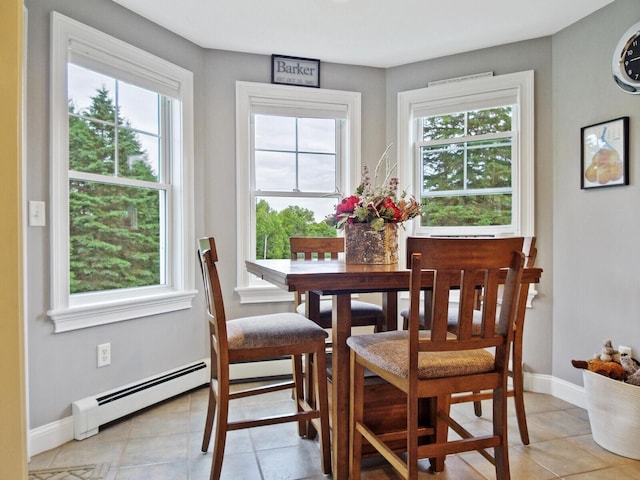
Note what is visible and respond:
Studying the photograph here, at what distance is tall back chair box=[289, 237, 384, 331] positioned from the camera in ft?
7.51

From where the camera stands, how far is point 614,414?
2.07m

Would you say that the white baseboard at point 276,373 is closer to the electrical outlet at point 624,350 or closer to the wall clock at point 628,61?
the electrical outlet at point 624,350

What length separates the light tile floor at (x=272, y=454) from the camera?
6.17 feet

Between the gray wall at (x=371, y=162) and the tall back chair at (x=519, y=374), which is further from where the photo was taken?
the gray wall at (x=371, y=162)

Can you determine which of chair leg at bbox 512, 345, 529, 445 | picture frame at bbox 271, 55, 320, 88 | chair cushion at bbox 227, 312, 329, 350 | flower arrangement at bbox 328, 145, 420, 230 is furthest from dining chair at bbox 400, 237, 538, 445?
picture frame at bbox 271, 55, 320, 88

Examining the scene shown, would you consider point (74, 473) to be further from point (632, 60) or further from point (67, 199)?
point (632, 60)

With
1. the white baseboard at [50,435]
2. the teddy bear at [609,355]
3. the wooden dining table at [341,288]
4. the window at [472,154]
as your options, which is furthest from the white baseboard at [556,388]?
the white baseboard at [50,435]

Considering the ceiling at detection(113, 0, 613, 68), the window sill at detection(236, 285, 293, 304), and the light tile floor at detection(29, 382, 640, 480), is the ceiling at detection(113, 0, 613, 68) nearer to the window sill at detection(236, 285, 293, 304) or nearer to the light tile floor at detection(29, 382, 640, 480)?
the window sill at detection(236, 285, 293, 304)

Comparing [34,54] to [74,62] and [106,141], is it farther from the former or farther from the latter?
[106,141]

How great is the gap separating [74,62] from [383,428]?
8.01 ft

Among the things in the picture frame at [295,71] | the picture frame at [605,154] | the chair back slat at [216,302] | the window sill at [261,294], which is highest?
the picture frame at [295,71]

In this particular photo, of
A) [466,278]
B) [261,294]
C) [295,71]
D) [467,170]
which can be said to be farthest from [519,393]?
[295,71]

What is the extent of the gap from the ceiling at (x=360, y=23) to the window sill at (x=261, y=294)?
71.2 inches

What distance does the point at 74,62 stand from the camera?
2283mm
